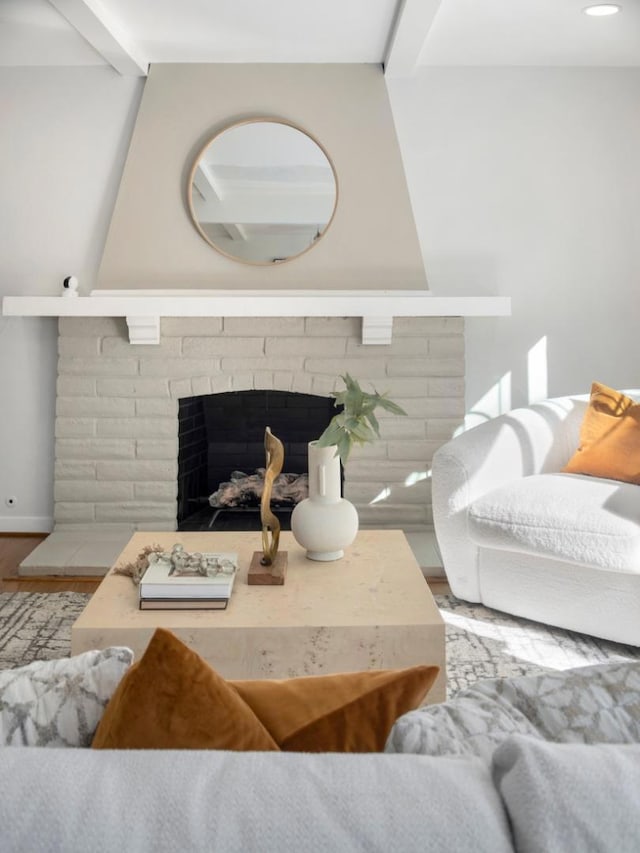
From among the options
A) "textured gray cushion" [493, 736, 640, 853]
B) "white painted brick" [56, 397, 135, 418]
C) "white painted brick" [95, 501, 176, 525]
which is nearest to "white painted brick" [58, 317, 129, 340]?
"white painted brick" [56, 397, 135, 418]

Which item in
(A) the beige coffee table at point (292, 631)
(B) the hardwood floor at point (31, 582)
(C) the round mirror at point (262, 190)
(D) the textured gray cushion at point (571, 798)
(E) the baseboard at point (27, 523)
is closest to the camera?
(D) the textured gray cushion at point (571, 798)

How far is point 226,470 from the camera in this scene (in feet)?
14.4

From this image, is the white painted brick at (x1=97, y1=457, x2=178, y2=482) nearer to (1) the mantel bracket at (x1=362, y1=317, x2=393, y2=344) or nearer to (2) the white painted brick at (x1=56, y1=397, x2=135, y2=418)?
(2) the white painted brick at (x1=56, y1=397, x2=135, y2=418)

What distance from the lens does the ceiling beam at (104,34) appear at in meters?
3.10

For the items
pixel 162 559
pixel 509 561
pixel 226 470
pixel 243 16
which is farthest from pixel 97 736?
pixel 226 470

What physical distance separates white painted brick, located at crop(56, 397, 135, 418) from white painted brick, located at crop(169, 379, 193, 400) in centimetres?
20

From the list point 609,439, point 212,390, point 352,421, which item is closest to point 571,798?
point 352,421

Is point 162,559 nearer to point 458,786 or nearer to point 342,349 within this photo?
point 458,786

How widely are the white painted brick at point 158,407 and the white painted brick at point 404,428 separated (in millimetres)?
999

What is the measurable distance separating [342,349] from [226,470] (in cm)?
90

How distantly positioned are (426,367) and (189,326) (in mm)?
1139

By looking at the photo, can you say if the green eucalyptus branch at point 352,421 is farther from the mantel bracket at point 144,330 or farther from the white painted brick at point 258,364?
the mantel bracket at point 144,330

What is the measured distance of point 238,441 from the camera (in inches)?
172

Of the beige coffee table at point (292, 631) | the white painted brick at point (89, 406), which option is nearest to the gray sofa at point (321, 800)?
the beige coffee table at point (292, 631)
